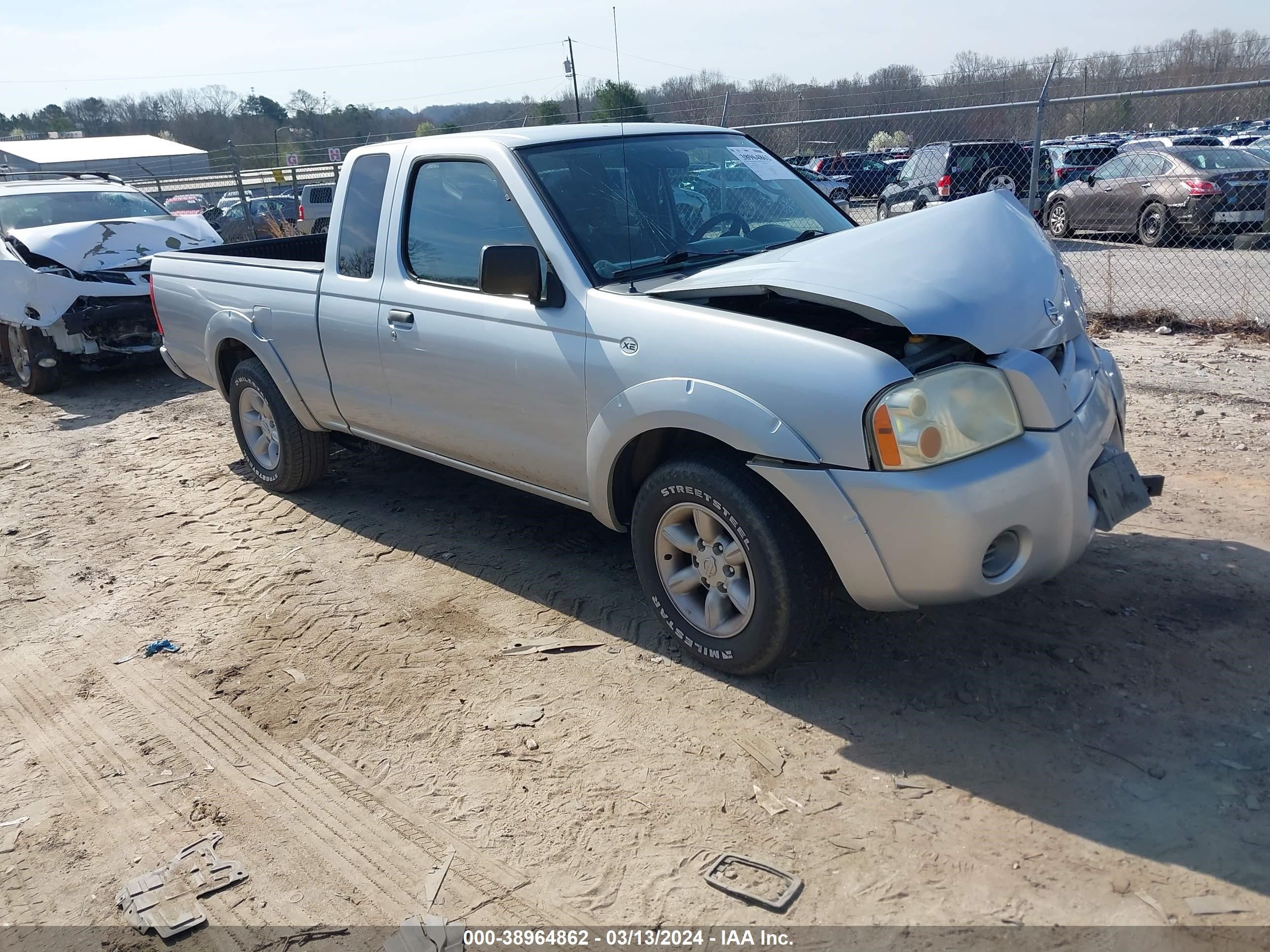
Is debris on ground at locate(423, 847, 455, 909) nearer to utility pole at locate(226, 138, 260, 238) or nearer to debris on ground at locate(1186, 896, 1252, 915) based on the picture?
debris on ground at locate(1186, 896, 1252, 915)

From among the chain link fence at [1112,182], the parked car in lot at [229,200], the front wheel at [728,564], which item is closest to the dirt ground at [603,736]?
the front wheel at [728,564]

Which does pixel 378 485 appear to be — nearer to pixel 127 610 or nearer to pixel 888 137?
pixel 127 610

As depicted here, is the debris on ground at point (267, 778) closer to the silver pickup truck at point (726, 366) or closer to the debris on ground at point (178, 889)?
the debris on ground at point (178, 889)

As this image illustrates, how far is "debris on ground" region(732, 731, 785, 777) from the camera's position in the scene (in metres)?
3.22

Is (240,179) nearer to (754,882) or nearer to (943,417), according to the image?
(943,417)

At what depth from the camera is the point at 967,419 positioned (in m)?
3.17

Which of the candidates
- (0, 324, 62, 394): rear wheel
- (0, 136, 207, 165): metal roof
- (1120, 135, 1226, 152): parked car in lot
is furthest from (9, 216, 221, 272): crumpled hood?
(0, 136, 207, 165): metal roof

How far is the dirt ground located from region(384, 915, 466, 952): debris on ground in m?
0.05

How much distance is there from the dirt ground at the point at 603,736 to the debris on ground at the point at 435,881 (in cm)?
3

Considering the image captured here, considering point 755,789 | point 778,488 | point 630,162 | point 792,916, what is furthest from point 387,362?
point 792,916

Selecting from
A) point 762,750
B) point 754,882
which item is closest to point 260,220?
point 762,750

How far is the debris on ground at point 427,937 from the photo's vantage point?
2.61m

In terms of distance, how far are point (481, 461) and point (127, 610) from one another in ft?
6.41

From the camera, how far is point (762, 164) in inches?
193
